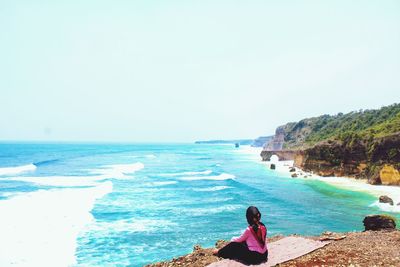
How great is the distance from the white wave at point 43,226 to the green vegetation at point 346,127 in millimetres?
37006

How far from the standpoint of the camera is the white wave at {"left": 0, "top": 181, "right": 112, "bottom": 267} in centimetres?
1894

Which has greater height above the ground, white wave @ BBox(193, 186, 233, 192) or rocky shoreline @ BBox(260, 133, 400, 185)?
rocky shoreline @ BBox(260, 133, 400, 185)

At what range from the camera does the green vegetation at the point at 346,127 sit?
55506 millimetres

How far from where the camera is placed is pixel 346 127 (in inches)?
3472

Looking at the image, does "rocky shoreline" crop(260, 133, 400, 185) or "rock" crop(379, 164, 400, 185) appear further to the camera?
"rocky shoreline" crop(260, 133, 400, 185)

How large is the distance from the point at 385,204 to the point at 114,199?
948 inches

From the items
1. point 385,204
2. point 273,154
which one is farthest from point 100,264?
point 273,154

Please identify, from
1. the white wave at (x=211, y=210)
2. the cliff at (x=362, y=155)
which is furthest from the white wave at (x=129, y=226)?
the cliff at (x=362, y=155)

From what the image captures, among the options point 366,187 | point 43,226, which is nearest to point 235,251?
point 43,226

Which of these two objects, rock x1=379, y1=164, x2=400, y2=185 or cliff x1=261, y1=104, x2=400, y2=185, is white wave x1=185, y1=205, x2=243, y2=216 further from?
cliff x1=261, y1=104, x2=400, y2=185

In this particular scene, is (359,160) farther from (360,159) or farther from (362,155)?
(362,155)

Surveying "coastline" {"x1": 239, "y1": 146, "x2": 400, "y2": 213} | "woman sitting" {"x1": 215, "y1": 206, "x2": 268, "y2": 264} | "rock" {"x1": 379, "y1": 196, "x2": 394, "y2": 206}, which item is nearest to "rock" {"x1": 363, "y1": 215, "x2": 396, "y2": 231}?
"woman sitting" {"x1": 215, "y1": 206, "x2": 268, "y2": 264}

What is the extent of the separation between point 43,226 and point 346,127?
Answer: 7728cm

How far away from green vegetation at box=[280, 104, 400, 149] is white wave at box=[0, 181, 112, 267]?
121 ft
